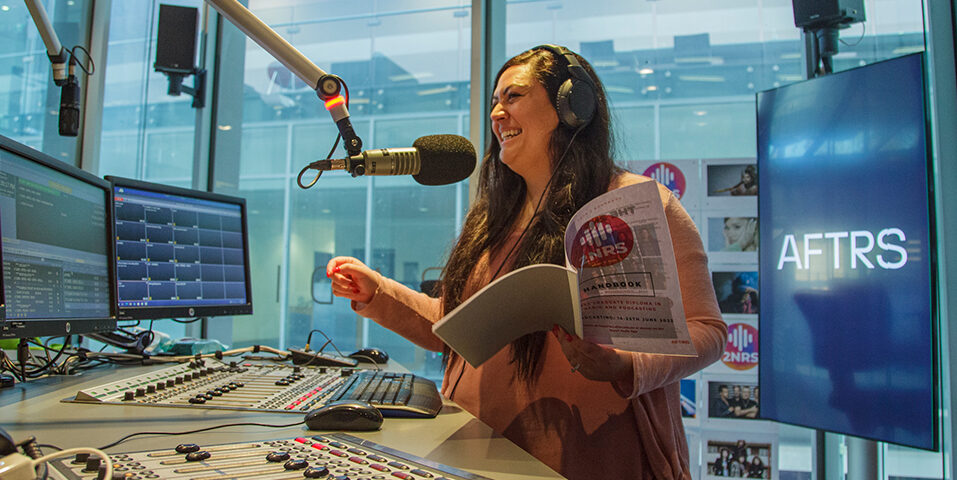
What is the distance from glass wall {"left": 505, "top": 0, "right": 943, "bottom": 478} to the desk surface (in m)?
1.88

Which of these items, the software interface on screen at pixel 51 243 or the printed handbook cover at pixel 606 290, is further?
the software interface on screen at pixel 51 243

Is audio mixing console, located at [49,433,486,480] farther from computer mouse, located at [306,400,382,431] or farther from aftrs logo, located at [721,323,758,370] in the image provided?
aftrs logo, located at [721,323,758,370]

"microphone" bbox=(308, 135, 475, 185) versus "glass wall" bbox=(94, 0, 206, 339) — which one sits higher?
"glass wall" bbox=(94, 0, 206, 339)

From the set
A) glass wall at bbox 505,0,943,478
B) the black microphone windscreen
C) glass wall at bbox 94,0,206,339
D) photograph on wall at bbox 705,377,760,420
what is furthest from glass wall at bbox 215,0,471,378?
the black microphone windscreen

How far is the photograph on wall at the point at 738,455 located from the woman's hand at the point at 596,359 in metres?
1.88

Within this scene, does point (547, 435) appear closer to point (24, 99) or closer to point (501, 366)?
point (501, 366)

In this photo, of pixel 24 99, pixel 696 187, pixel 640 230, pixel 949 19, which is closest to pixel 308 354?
pixel 640 230

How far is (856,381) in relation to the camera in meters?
2.06

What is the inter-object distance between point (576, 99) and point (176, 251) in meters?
1.18

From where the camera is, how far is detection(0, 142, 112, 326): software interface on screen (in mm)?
1079

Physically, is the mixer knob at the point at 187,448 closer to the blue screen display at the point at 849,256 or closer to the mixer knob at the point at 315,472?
the mixer knob at the point at 315,472

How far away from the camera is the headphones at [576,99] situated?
49.8 inches

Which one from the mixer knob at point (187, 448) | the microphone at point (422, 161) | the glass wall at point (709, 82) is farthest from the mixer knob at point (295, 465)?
the glass wall at point (709, 82)

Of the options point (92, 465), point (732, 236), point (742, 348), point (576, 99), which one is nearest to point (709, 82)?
point (732, 236)
